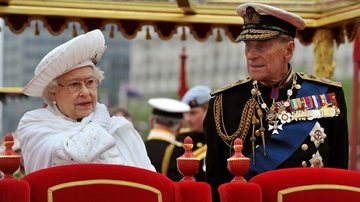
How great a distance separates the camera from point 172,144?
32.6 feet

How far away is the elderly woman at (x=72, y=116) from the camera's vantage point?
600 centimetres

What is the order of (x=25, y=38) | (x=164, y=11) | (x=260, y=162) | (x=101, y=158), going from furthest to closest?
(x=25, y=38)
(x=164, y=11)
(x=260, y=162)
(x=101, y=158)

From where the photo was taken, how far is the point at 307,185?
5.67 metres

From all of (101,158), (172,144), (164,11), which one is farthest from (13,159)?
(172,144)

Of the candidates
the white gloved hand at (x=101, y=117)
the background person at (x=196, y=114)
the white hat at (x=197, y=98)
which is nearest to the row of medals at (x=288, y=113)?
the white gloved hand at (x=101, y=117)

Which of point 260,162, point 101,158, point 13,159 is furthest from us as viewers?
point 260,162

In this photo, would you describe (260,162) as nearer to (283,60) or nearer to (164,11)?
(283,60)

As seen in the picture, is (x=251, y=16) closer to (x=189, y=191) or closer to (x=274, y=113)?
(x=274, y=113)

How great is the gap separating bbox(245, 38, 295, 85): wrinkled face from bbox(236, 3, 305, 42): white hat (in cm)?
4

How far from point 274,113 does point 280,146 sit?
187 mm

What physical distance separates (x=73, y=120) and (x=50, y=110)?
12 centimetres

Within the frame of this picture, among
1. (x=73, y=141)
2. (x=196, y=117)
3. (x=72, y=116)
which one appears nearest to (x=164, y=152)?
(x=196, y=117)

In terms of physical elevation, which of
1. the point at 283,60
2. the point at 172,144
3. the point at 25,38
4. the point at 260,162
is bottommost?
the point at 25,38

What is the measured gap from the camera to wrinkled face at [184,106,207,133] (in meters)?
10.4
